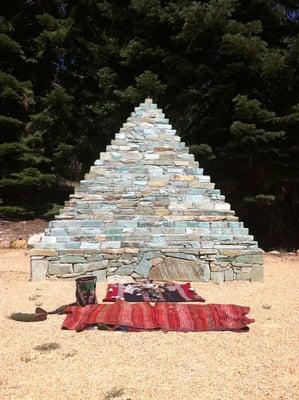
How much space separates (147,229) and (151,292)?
164 cm

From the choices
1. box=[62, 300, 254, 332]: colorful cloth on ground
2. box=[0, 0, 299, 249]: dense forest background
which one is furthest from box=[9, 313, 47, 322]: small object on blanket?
box=[0, 0, 299, 249]: dense forest background

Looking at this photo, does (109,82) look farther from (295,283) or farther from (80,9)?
(295,283)

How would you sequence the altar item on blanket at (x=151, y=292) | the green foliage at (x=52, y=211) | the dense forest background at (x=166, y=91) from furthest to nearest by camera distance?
the green foliage at (x=52, y=211) → the dense forest background at (x=166, y=91) → the altar item on blanket at (x=151, y=292)

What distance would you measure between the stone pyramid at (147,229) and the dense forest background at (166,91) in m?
4.83

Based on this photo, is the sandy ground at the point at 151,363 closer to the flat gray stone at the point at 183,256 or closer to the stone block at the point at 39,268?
the stone block at the point at 39,268

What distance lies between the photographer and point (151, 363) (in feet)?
13.9

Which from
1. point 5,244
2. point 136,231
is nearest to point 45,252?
point 136,231

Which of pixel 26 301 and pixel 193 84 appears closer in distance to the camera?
pixel 26 301

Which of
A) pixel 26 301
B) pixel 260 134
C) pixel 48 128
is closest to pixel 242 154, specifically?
pixel 260 134

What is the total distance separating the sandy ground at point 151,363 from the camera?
11.9ft

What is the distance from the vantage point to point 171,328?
5.30 meters

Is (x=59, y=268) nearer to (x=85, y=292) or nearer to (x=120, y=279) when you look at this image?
(x=120, y=279)

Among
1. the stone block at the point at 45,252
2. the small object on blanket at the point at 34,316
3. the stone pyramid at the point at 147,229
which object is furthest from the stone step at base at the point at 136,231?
the small object on blanket at the point at 34,316

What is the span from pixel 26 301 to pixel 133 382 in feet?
10.9
